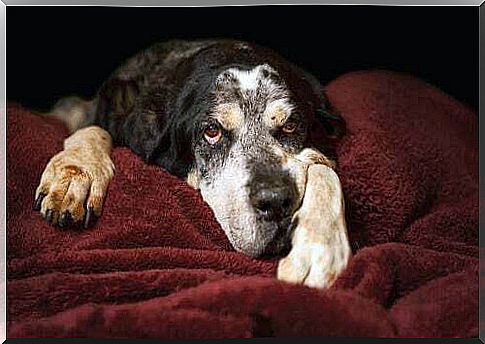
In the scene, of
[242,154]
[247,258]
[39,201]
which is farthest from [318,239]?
[39,201]

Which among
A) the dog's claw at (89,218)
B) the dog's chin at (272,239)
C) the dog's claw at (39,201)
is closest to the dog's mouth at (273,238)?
the dog's chin at (272,239)

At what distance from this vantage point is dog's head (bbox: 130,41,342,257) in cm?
162

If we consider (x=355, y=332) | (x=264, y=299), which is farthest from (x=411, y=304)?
(x=264, y=299)

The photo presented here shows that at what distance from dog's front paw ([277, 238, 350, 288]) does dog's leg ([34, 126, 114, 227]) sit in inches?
17.4

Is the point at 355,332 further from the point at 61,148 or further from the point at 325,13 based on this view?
the point at 61,148

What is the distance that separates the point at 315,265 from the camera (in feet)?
5.03

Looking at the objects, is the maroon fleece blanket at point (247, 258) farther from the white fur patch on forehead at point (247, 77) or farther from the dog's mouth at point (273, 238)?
the white fur patch on forehead at point (247, 77)

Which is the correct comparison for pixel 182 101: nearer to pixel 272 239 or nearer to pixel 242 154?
pixel 242 154

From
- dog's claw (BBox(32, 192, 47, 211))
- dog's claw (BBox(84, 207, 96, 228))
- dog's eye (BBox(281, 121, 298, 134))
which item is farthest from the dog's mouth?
dog's claw (BBox(32, 192, 47, 211))

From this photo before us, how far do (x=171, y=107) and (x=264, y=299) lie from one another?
649 mm

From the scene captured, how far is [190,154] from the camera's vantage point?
6.03ft

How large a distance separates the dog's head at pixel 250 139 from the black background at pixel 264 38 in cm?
12

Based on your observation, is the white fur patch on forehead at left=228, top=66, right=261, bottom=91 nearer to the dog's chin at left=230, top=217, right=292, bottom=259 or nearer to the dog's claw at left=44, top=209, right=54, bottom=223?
the dog's chin at left=230, top=217, right=292, bottom=259

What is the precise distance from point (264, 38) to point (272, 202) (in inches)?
22.9
